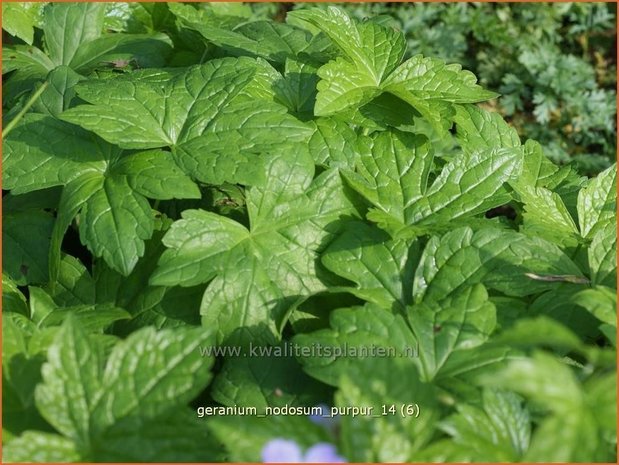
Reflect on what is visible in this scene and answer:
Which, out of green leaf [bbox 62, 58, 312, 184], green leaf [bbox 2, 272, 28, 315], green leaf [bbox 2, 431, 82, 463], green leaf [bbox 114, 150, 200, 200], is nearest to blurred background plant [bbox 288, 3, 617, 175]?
green leaf [bbox 62, 58, 312, 184]

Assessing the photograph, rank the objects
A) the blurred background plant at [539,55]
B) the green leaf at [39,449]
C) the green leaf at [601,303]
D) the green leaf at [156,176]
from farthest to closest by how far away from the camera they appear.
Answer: the blurred background plant at [539,55] < the green leaf at [156,176] < the green leaf at [601,303] < the green leaf at [39,449]

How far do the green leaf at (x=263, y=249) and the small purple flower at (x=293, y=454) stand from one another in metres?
0.69

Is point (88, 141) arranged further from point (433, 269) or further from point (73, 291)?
point (433, 269)

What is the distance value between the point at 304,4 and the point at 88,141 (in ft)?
9.33

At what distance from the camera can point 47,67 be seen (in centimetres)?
301

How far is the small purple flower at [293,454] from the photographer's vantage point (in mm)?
1366

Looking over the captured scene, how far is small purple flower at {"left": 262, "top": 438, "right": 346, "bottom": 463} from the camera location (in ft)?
4.48

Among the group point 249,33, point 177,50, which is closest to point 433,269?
point 249,33

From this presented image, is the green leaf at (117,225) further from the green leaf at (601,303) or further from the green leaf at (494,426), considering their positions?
the green leaf at (601,303)

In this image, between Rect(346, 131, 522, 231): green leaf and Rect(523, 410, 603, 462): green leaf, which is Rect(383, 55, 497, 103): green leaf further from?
Rect(523, 410, 603, 462): green leaf

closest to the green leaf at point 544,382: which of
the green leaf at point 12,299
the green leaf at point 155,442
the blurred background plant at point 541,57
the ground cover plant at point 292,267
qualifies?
the ground cover plant at point 292,267

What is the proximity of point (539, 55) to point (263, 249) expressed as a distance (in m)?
3.22

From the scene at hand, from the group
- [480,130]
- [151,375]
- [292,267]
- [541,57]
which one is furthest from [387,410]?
[541,57]

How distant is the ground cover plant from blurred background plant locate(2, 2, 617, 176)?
214 centimetres
